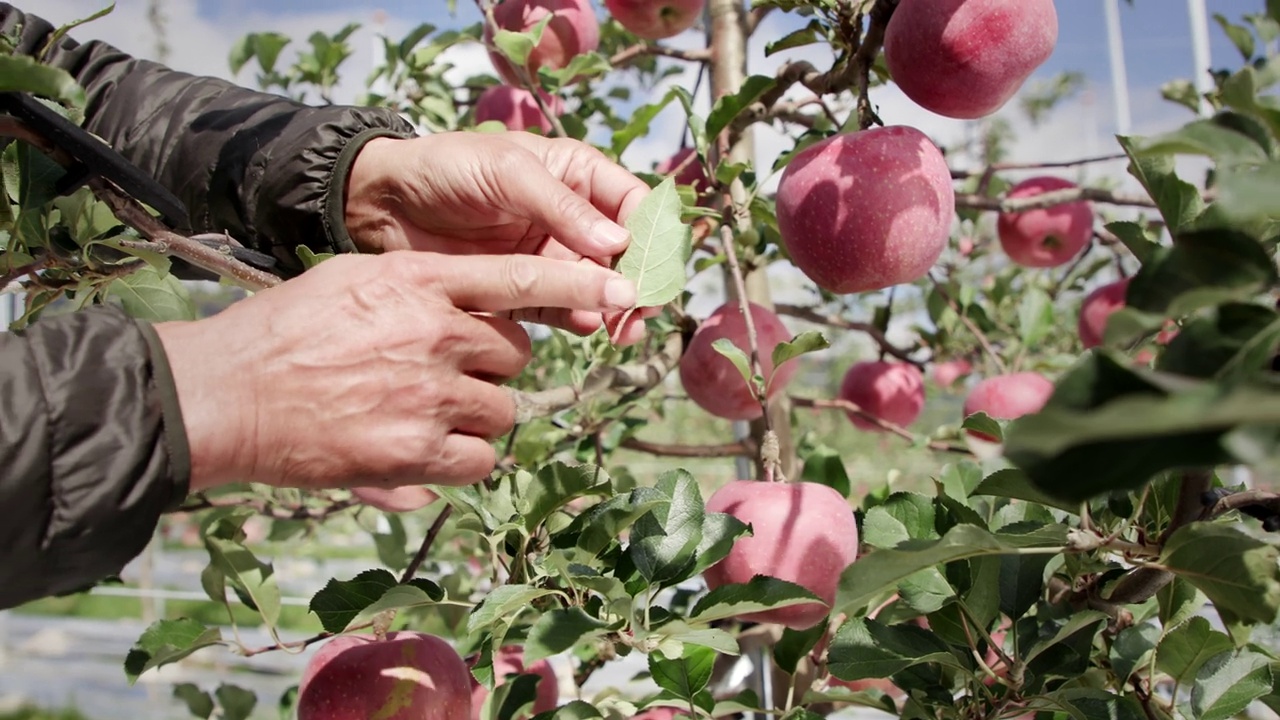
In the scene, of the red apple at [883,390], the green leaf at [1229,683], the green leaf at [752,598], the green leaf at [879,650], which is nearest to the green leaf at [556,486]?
the green leaf at [752,598]

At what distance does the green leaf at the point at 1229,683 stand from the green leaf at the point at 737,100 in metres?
0.60

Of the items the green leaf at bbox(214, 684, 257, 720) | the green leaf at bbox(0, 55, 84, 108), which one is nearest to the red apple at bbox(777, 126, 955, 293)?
the green leaf at bbox(0, 55, 84, 108)

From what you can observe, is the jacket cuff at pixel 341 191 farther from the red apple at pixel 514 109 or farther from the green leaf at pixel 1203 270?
the green leaf at pixel 1203 270

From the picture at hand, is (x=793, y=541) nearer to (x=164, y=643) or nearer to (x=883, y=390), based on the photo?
(x=164, y=643)

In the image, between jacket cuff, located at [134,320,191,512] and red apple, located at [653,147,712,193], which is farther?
red apple, located at [653,147,712,193]

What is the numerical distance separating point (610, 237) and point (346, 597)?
360mm

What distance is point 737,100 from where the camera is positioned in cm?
89

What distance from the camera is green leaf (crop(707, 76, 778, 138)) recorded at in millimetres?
883

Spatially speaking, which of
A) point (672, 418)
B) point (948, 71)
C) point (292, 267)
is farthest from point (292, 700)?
point (672, 418)

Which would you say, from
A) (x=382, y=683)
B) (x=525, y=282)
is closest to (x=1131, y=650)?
(x=525, y=282)

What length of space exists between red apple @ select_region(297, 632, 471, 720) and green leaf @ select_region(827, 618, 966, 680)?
1.26 feet

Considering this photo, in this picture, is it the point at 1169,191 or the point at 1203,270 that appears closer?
the point at 1203,270

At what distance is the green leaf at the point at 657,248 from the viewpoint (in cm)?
71

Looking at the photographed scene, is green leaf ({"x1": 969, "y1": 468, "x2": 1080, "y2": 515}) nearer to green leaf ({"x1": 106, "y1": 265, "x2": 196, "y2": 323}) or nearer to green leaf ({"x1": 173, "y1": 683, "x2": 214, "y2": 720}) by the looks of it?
green leaf ({"x1": 106, "y1": 265, "x2": 196, "y2": 323})
